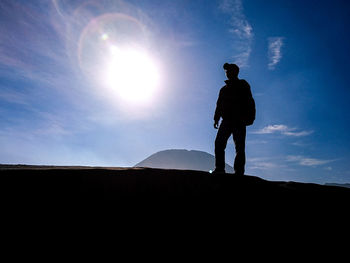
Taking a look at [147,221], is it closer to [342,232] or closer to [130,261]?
[130,261]

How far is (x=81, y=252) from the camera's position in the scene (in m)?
1.92

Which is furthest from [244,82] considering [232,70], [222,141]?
[222,141]

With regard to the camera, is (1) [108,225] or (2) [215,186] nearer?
(1) [108,225]

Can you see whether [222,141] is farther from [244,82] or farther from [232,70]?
[232,70]

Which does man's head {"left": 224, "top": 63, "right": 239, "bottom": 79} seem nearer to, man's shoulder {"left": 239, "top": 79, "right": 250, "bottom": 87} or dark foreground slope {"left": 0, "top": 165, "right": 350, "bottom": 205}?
man's shoulder {"left": 239, "top": 79, "right": 250, "bottom": 87}

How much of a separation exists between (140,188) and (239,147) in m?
3.07

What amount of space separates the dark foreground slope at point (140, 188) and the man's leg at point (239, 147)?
82cm

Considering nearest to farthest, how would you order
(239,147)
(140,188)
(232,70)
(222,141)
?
(140,188), (239,147), (222,141), (232,70)

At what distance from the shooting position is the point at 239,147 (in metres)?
5.16

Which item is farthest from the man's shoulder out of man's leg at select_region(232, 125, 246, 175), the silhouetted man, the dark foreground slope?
the dark foreground slope

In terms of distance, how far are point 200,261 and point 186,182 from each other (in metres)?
1.57

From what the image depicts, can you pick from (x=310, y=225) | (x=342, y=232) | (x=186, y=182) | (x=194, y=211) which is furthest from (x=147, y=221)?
(x=342, y=232)

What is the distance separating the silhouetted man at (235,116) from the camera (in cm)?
518

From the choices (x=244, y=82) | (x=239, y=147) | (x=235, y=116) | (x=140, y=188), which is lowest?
(x=140, y=188)
